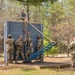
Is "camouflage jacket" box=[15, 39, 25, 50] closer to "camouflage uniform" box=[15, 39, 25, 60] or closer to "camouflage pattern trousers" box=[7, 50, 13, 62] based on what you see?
"camouflage uniform" box=[15, 39, 25, 60]

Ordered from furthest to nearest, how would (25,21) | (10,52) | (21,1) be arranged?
(21,1), (25,21), (10,52)

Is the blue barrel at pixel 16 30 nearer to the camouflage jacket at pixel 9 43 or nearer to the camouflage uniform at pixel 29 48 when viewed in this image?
the camouflage uniform at pixel 29 48

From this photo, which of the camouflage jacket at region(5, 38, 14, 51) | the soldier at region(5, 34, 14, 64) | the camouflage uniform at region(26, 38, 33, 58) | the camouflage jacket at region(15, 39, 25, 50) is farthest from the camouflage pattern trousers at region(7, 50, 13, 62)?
the camouflage uniform at region(26, 38, 33, 58)

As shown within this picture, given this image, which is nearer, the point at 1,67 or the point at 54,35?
the point at 1,67

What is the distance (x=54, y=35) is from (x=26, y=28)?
16.0 meters

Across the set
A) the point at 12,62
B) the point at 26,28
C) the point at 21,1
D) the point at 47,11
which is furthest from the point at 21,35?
the point at 47,11

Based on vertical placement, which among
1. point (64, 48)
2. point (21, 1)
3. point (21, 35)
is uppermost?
point (21, 1)

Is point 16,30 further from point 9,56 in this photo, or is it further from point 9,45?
point 9,56

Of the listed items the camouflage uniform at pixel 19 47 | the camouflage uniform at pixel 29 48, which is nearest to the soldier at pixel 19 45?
the camouflage uniform at pixel 19 47

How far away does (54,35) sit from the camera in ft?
100

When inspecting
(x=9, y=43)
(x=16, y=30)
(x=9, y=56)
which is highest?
(x=16, y=30)

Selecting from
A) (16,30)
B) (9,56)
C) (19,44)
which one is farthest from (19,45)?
(16,30)

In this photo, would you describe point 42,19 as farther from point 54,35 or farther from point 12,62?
point 12,62

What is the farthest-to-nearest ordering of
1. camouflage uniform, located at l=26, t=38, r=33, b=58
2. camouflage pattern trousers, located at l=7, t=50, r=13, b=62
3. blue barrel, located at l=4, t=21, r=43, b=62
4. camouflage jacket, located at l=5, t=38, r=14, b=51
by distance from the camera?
camouflage uniform, located at l=26, t=38, r=33, b=58, blue barrel, located at l=4, t=21, r=43, b=62, camouflage pattern trousers, located at l=7, t=50, r=13, b=62, camouflage jacket, located at l=5, t=38, r=14, b=51
